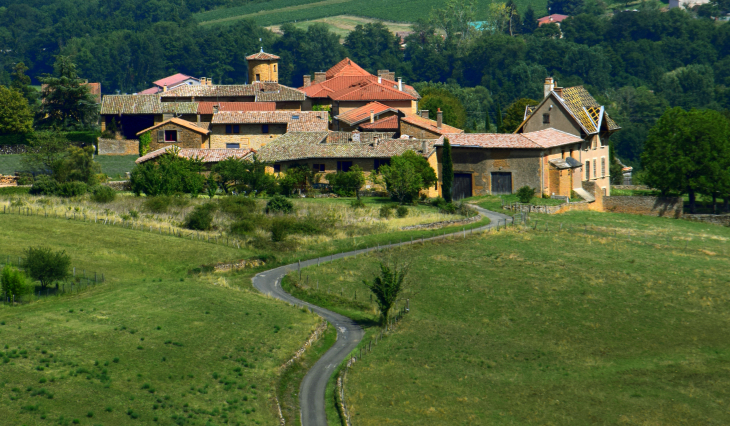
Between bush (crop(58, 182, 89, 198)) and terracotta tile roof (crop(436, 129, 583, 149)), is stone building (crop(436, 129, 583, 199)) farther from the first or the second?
bush (crop(58, 182, 89, 198))

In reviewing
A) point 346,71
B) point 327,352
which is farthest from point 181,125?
point 327,352

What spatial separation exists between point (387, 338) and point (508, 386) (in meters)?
7.29

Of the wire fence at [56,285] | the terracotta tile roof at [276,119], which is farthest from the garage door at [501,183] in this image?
the wire fence at [56,285]

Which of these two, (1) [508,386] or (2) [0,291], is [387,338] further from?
(2) [0,291]

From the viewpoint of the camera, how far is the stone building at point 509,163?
259 feet

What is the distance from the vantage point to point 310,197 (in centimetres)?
8081

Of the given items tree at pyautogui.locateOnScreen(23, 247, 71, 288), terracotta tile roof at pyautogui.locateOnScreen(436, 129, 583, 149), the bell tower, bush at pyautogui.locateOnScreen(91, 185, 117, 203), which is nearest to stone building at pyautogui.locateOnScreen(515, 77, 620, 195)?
terracotta tile roof at pyautogui.locateOnScreen(436, 129, 583, 149)

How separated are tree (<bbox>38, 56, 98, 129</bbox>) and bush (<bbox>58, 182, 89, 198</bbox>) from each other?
3769cm

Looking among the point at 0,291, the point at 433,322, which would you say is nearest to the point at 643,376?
the point at 433,322

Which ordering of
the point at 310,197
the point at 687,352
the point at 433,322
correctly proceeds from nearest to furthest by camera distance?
the point at 687,352, the point at 433,322, the point at 310,197

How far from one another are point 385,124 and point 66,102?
1517 inches

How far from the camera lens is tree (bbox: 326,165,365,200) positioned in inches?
3184

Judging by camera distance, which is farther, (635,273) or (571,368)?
(635,273)

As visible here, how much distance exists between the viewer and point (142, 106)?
110188mm
